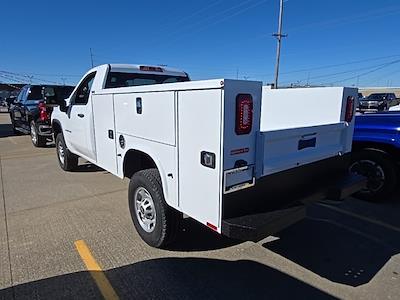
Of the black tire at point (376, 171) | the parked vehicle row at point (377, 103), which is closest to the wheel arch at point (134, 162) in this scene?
the black tire at point (376, 171)

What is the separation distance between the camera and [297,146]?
2.91 meters

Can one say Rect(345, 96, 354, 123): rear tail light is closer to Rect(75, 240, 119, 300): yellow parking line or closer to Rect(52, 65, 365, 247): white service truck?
Rect(52, 65, 365, 247): white service truck

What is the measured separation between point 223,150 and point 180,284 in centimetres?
136

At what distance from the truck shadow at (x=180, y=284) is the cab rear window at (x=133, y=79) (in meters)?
2.67

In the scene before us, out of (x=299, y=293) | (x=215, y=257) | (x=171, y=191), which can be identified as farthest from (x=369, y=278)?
(x=171, y=191)

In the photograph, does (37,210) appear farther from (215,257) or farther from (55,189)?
(215,257)

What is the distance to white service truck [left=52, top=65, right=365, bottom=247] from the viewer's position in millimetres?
2328

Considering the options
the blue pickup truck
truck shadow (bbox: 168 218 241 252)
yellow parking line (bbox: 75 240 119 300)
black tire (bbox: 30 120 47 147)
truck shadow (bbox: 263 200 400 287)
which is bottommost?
truck shadow (bbox: 263 200 400 287)

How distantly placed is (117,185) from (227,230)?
152 inches

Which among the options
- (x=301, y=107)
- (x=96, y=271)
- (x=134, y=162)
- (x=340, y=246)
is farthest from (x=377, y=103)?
(x=96, y=271)

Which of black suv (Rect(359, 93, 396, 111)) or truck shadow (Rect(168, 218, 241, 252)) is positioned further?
black suv (Rect(359, 93, 396, 111))

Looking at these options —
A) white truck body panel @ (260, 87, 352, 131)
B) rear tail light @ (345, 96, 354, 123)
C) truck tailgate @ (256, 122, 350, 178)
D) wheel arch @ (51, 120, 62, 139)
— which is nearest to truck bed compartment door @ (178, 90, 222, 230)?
truck tailgate @ (256, 122, 350, 178)

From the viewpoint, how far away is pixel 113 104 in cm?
377

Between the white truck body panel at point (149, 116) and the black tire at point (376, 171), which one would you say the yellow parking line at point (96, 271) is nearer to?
the white truck body panel at point (149, 116)
